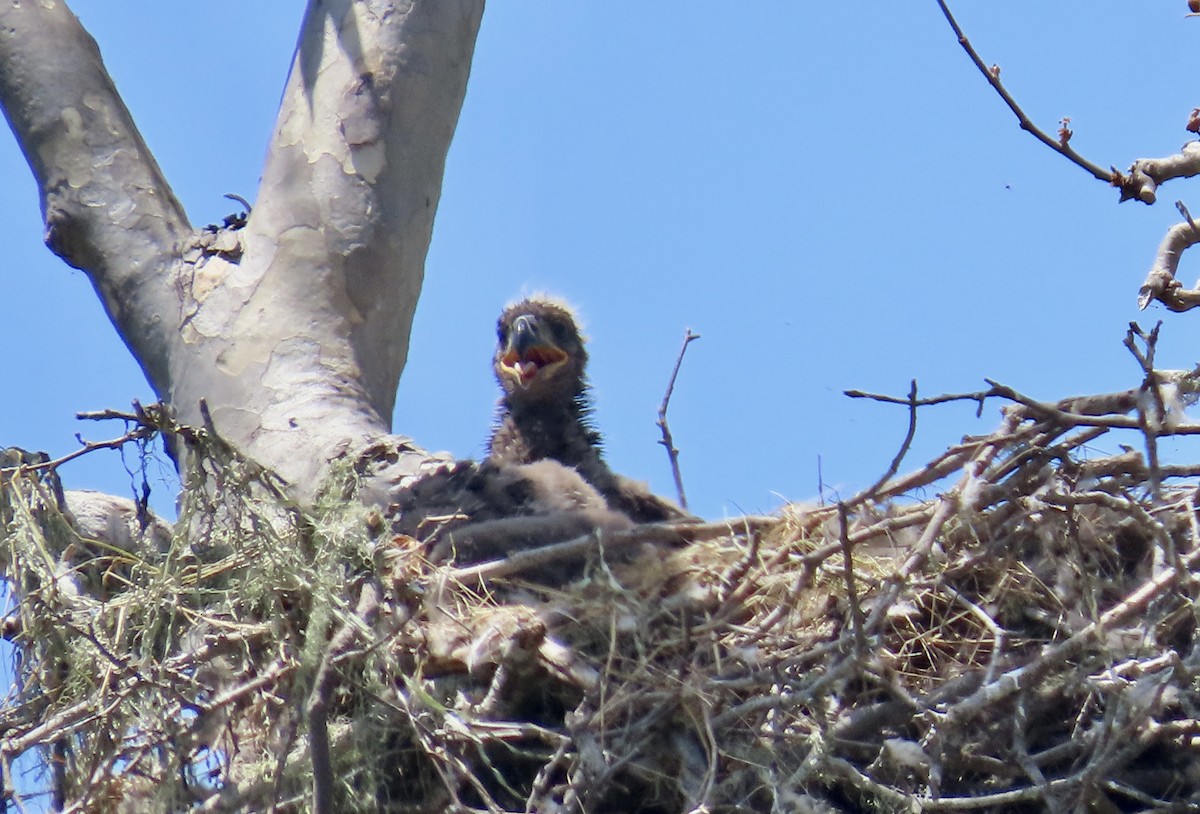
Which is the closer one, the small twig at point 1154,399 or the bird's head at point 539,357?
the small twig at point 1154,399

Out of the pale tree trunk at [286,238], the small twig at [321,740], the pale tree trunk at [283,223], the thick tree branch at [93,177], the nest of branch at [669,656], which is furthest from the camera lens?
the thick tree branch at [93,177]

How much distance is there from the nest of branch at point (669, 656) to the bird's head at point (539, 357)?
2.22 meters

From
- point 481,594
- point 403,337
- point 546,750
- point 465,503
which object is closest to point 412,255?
point 403,337

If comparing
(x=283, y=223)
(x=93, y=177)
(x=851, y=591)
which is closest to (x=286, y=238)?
(x=283, y=223)

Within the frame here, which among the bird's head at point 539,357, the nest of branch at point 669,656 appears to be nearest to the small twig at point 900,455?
the nest of branch at point 669,656

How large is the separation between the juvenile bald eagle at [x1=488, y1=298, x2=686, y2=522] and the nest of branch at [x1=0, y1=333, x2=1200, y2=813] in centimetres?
204

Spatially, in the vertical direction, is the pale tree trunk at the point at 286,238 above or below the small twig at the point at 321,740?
above

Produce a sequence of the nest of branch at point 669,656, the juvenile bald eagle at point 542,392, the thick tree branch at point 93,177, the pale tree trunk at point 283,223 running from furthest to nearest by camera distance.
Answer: the juvenile bald eagle at point 542,392, the thick tree branch at point 93,177, the pale tree trunk at point 283,223, the nest of branch at point 669,656

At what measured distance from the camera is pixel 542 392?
18.9 feet

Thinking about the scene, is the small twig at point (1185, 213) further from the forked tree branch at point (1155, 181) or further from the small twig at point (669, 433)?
the small twig at point (669, 433)

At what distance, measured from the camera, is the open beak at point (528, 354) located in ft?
19.0

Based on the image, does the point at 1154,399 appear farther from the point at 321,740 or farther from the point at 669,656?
the point at 321,740

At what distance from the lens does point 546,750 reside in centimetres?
316

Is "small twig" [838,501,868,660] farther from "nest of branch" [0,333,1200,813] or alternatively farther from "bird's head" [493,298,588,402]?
"bird's head" [493,298,588,402]
